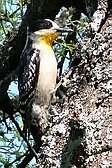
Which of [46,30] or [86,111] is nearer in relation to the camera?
[86,111]

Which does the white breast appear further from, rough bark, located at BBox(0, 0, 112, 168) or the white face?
rough bark, located at BBox(0, 0, 112, 168)

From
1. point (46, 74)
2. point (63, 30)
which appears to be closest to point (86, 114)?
point (63, 30)

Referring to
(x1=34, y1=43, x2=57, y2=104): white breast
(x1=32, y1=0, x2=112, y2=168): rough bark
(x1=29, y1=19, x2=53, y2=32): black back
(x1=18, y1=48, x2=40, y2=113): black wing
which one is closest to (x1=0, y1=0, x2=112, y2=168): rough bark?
(x1=32, y1=0, x2=112, y2=168): rough bark

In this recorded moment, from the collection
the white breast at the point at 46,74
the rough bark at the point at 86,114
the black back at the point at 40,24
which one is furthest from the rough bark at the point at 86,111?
the white breast at the point at 46,74

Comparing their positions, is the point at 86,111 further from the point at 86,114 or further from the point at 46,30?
the point at 46,30

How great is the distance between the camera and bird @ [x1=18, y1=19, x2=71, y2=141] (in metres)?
4.33

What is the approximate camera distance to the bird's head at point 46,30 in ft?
13.5

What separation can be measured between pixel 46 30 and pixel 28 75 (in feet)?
1.41

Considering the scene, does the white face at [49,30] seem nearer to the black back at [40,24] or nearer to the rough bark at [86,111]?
the black back at [40,24]

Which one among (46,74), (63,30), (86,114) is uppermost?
(63,30)

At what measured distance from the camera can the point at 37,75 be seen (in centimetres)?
461

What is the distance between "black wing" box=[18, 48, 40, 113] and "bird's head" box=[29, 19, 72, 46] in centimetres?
15

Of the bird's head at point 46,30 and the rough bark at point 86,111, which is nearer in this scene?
the rough bark at point 86,111

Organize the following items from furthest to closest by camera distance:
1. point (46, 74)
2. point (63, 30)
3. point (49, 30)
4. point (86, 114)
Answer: point (49, 30) → point (46, 74) → point (63, 30) → point (86, 114)
